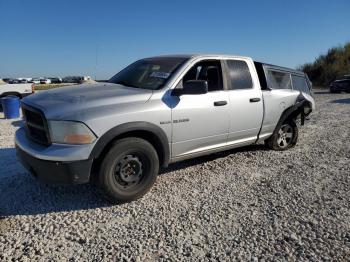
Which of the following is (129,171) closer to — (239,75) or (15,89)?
(239,75)

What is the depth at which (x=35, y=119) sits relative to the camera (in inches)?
154

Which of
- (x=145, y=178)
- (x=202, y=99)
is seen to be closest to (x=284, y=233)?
(x=145, y=178)

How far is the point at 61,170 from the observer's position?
356 cm

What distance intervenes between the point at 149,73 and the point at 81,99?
1.33m

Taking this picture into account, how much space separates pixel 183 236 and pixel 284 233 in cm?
107

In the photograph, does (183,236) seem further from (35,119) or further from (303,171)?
(303,171)

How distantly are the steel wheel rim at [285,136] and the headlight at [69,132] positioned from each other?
14.1ft

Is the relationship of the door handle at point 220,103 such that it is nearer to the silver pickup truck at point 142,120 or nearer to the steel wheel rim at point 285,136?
the silver pickup truck at point 142,120

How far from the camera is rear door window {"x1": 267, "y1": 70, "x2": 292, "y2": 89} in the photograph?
6161 millimetres

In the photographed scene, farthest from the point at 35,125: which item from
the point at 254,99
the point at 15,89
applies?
the point at 15,89

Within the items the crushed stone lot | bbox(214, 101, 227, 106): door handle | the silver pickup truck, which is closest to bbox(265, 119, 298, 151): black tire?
the silver pickup truck

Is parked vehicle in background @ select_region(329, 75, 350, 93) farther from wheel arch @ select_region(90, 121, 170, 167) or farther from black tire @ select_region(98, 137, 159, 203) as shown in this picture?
black tire @ select_region(98, 137, 159, 203)

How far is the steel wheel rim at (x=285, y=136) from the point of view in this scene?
21.8 ft

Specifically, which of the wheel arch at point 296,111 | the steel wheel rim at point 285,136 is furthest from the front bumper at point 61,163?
the steel wheel rim at point 285,136
